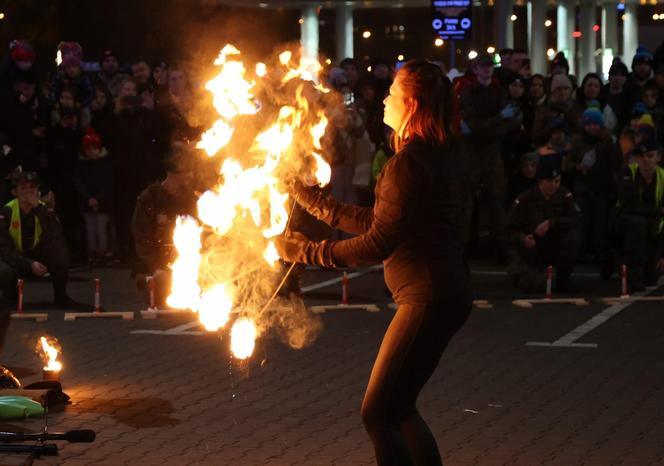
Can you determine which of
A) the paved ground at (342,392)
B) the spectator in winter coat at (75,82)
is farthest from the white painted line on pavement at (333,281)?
the spectator in winter coat at (75,82)

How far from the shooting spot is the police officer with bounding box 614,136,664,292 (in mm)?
15117

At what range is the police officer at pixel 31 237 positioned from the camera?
13.6 metres

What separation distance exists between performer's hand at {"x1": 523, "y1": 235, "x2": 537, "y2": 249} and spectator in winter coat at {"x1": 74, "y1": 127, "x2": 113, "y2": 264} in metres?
5.54

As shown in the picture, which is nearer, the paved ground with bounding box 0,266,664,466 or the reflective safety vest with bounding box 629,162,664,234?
the paved ground with bounding box 0,266,664,466

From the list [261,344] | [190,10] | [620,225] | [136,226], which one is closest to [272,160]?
[261,344]

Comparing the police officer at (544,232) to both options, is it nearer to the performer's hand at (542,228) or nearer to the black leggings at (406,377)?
the performer's hand at (542,228)

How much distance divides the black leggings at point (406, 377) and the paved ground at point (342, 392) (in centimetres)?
168

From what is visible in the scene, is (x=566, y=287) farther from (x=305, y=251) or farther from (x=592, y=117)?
(x=305, y=251)

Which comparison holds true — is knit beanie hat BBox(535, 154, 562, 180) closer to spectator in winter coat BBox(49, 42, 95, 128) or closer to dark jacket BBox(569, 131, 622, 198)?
dark jacket BBox(569, 131, 622, 198)

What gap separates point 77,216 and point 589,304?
269 inches

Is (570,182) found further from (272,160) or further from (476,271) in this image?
(272,160)

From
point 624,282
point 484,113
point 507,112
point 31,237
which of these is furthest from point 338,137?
point 31,237

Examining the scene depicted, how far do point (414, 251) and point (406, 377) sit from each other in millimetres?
521

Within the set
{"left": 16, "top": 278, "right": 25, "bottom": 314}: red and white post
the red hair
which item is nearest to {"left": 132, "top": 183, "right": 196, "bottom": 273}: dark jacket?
{"left": 16, "top": 278, "right": 25, "bottom": 314}: red and white post
